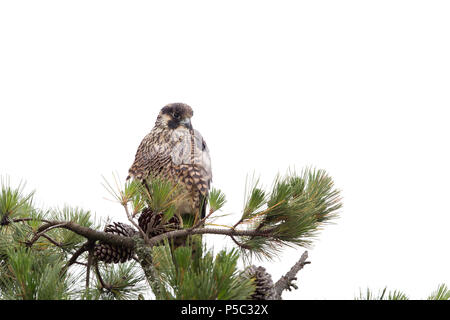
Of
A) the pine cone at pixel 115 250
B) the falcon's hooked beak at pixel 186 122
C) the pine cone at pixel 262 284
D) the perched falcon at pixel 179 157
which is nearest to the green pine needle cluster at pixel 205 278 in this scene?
the pine cone at pixel 262 284

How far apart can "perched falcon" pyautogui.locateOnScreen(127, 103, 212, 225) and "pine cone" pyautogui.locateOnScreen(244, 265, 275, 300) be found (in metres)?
0.75

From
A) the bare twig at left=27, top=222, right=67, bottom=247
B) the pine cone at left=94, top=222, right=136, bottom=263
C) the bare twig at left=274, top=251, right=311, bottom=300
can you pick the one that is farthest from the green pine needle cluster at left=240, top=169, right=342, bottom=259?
the bare twig at left=27, top=222, right=67, bottom=247

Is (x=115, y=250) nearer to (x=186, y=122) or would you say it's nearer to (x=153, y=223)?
(x=153, y=223)

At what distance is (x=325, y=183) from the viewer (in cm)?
234

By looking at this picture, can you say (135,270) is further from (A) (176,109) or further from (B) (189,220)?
(A) (176,109)

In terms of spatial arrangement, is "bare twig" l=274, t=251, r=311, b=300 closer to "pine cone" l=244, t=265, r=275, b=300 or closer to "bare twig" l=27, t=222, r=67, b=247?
"pine cone" l=244, t=265, r=275, b=300

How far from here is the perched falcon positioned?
9.10ft

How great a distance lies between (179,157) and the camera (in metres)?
2.80

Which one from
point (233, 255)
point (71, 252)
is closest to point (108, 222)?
point (71, 252)

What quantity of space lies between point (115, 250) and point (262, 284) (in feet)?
1.95

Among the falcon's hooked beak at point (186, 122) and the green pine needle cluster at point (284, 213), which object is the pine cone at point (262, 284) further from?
the falcon's hooked beak at point (186, 122)

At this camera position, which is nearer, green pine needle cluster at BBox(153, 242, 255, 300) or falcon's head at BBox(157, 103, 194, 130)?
green pine needle cluster at BBox(153, 242, 255, 300)

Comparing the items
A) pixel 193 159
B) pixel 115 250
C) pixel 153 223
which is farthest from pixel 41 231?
pixel 193 159
